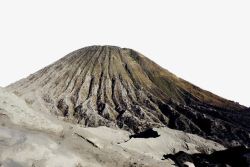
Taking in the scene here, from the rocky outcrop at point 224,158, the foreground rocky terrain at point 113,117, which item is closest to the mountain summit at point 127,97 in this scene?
the foreground rocky terrain at point 113,117

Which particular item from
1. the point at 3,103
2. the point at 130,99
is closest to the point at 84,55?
the point at 130,99

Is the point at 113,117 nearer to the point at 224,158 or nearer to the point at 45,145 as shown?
the point at 224,158

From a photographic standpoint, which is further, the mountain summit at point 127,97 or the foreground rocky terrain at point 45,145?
the mountain summit at point 127,97

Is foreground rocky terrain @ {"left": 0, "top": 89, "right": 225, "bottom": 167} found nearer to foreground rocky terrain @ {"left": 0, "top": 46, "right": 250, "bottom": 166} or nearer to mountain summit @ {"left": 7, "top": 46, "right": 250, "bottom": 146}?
foreground rocky terrain @ {"left": 0, "top": 46, "right": 250, "bottom": 166}

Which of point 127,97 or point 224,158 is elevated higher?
point 127,97

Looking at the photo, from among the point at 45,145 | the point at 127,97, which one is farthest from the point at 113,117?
the point at 45,145

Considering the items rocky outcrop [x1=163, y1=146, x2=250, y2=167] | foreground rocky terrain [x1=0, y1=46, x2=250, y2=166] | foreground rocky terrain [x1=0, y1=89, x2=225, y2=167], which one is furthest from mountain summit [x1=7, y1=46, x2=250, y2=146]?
foreground rocky terrain [x1=0, y1=89, x2=225, y2=167]

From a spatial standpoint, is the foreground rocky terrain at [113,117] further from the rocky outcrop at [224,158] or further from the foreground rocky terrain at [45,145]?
the rocky outcrop at [224,158]
